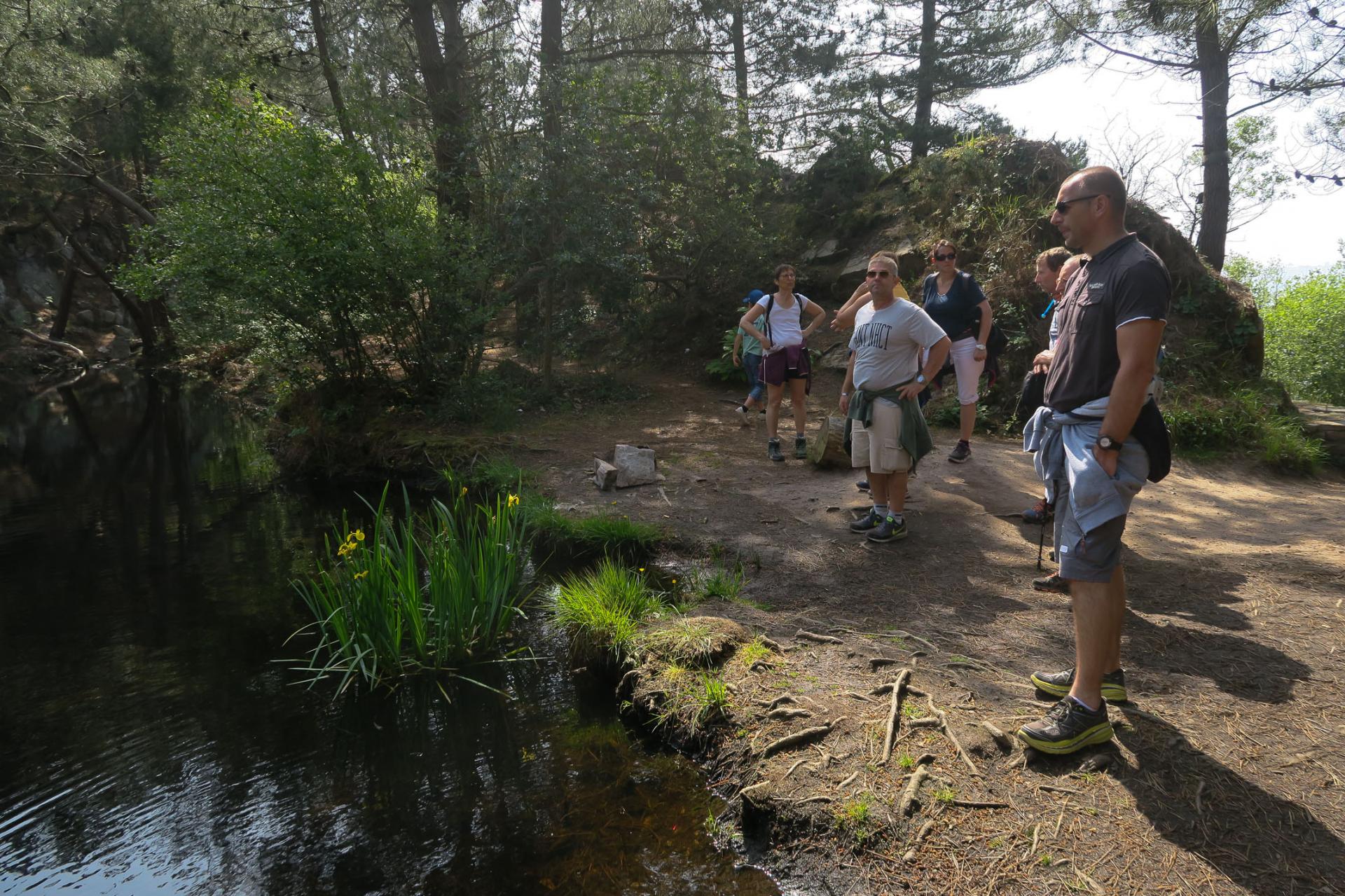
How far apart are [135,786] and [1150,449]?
14.2 feet

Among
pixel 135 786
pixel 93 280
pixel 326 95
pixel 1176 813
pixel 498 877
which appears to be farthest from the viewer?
pixel 93 280

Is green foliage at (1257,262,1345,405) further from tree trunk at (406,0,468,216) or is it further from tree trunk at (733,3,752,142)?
tree trunk at (406,0,468,216)

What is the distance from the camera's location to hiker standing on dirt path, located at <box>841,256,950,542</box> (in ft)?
16.9

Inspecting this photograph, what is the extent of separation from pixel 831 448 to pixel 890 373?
7.88 ft

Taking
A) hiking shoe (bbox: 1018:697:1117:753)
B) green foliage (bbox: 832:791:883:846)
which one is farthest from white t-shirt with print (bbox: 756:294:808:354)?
green foliage (bbox: 832:791:883:846)

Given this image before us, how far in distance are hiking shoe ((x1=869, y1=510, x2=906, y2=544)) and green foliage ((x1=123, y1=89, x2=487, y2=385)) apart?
6.47m

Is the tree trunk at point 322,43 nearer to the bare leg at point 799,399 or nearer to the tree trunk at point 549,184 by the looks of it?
the tree trunk at point 549,184

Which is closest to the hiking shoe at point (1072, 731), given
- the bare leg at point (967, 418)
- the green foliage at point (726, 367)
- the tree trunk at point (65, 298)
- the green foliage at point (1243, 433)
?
the bare leg at point (967, 418)

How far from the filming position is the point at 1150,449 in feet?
9.05

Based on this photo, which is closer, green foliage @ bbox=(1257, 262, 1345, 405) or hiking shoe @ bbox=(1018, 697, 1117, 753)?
hiking shoe @ bbox=(1018, 697, 1117, 753)

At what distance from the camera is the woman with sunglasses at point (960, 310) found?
6637 mm

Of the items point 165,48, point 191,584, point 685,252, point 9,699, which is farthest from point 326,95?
point 9,699

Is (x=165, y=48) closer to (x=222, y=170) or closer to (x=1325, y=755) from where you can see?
(x=222, y=170)

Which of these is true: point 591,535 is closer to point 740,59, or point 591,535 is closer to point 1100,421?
point 1100,421
